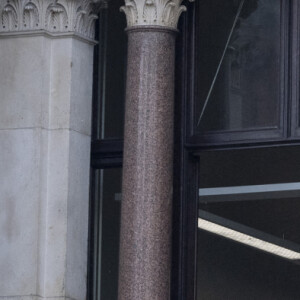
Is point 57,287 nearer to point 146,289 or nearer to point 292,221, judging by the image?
point 146,289

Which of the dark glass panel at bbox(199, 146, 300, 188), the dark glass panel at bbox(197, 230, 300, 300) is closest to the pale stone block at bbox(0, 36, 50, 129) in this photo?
the dark glass panel at bbox(199, 146, 300, 188)

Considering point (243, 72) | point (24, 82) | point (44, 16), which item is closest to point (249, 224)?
point (243, 72)

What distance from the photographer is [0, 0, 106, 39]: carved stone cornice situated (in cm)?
1819

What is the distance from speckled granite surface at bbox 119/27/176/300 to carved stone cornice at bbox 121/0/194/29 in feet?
0.37

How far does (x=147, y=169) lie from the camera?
17.3 m

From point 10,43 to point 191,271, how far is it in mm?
3530

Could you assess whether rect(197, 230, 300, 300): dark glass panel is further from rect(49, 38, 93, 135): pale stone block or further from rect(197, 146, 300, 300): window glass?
rect(49, 38, 93, 135): pale stone block

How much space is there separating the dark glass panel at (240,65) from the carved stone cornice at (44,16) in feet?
4.86

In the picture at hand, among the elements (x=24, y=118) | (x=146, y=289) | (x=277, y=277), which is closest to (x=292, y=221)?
(x=277, y=277)

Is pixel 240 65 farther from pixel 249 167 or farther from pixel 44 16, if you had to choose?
pixel 44 16

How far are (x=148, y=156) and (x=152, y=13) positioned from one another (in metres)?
1.73

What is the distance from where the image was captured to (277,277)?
17484mm

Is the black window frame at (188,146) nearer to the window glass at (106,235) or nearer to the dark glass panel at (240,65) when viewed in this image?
the dark glass panel at (240,65)

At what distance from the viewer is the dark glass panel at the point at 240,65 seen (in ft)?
58.1
